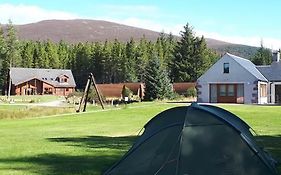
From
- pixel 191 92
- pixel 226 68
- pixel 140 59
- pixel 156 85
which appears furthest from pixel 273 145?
pixel 140 59

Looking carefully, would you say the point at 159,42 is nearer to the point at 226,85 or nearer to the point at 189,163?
the point at 226,85

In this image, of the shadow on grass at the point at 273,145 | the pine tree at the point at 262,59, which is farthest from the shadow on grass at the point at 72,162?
the pine tree at the point at 262,59

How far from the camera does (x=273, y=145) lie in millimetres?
Answer: 14461

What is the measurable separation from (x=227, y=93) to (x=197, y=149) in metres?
43.3

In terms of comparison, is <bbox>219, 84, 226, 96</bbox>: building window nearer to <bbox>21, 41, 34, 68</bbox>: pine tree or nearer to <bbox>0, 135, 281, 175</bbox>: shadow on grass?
<bbox>0, 135, 281, 175</bbox>: shadow on grass

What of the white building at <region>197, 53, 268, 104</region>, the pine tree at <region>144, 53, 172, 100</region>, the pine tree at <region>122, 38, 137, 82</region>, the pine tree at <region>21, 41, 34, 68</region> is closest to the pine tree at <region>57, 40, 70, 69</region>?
the pine tree at <region>21, 41, 34, 68</region>

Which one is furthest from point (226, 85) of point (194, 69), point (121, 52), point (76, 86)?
point (76, 86)

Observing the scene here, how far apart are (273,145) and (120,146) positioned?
A: 4.69m

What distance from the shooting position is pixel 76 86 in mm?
106875

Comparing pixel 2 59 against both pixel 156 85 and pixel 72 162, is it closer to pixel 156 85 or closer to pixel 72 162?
pixel 156 85

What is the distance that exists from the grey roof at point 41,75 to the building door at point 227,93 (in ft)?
176

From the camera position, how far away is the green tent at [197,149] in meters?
8.90

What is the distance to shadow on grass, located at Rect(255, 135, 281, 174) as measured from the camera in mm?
12186

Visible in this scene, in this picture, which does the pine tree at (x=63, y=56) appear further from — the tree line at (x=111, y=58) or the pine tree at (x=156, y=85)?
the pine tree at (x=156, y=85)
